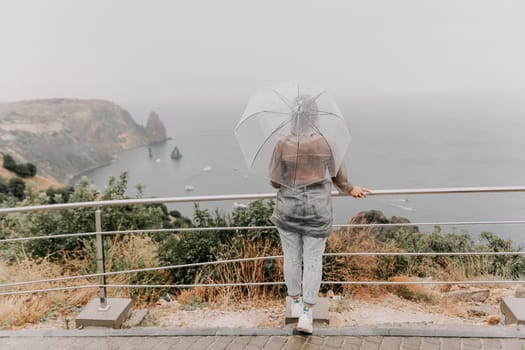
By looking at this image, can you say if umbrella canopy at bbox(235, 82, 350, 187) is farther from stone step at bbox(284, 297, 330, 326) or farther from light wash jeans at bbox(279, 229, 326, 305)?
stone step at bbox(284, 297, 330, 326)

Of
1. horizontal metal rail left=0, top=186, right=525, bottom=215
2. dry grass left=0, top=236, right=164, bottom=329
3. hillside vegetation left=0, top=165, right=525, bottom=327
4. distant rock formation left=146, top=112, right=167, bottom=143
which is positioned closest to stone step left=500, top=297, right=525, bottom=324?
horizontal metal rail left=0, top=186, right=525, bottom=215

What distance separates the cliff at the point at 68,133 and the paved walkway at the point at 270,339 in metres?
92.9

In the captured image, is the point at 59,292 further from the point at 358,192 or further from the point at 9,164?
the point at 9,164

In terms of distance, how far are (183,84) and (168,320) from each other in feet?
460

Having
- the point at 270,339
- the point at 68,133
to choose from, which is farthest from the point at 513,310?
the point at 68,133

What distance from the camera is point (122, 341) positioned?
315 cm

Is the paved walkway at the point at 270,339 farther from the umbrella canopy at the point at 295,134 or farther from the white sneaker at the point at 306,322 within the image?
the umbrella canopy at the point at 295,134

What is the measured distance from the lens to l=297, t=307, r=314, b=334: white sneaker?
10.1 feet

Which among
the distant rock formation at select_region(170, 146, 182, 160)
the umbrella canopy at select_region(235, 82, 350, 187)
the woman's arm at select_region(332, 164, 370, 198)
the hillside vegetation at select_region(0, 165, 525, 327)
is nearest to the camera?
the umbrella canopy at select_region(235, 82, 350, 187)

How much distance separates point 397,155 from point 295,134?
96766mm

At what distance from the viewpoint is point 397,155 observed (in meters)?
94.8

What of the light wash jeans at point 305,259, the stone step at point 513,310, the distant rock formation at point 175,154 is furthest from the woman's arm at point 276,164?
the distant rock formation at point 175,154

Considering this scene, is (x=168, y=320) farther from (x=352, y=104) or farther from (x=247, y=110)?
(x=352, y=104)

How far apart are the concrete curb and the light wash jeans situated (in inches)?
14.1
